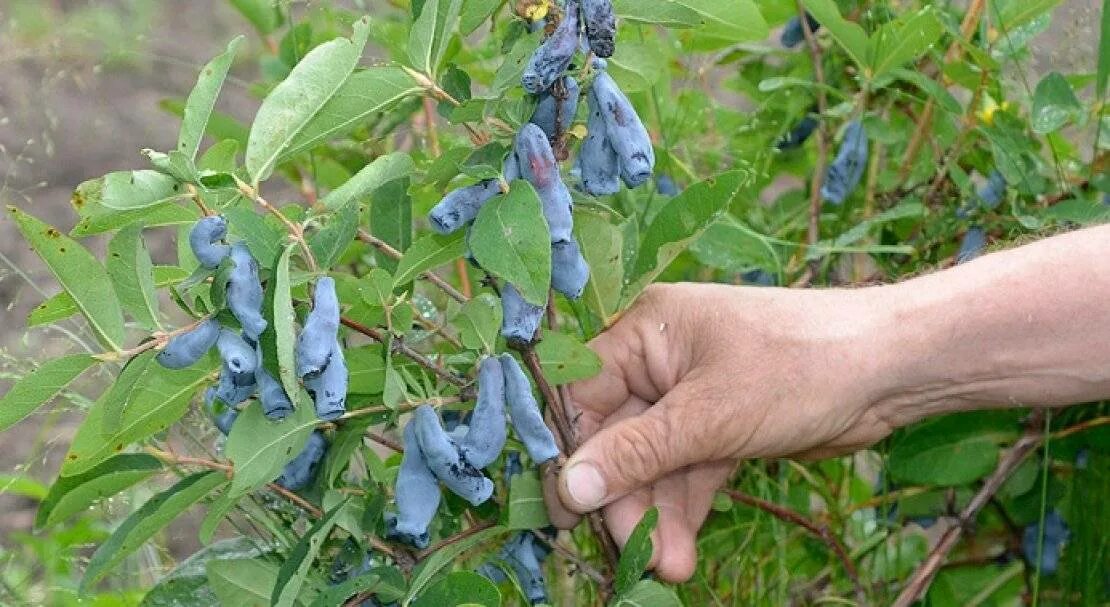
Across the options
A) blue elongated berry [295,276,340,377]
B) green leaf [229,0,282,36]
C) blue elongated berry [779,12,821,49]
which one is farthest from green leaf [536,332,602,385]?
green leaf [229,0,282,36]

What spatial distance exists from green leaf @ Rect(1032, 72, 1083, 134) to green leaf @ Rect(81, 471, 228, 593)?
2.91 feet

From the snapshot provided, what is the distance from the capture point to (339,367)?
924mm

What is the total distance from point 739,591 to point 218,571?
1.96 ft

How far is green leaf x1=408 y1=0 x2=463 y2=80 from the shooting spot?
0.95 metres

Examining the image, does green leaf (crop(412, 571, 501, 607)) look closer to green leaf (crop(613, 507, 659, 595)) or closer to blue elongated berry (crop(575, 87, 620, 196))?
green leaf (crop(613, 507, 659, 595))

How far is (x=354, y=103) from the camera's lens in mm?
951

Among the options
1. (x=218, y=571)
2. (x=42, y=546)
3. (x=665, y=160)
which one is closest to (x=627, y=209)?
(x=665, y=160)

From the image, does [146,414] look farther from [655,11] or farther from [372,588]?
[655,11]

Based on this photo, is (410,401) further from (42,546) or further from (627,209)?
(42,546)

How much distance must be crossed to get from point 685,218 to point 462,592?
339mm

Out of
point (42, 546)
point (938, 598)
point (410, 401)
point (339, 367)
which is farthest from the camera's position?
point (42, 546)

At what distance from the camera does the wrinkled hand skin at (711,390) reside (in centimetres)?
122

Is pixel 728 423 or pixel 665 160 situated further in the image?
pixel 665 160

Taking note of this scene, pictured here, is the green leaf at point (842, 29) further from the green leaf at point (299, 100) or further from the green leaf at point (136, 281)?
the green leaf at point (136, 281)
